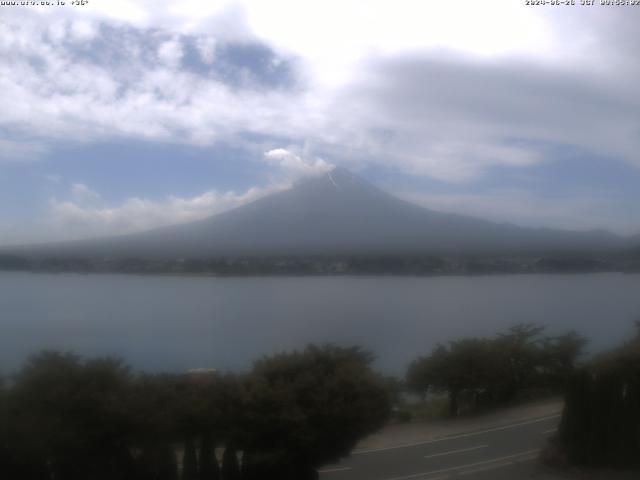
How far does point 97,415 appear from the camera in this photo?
697 centimetres

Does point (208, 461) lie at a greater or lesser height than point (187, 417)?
lesser

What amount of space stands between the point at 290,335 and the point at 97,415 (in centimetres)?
256

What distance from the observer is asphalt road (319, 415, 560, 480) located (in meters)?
7.82

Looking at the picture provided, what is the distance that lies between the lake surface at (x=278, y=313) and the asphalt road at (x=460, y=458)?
1.13m

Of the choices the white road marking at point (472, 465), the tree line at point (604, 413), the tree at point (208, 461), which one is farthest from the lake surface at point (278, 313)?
the white road marking at point (472, 465)

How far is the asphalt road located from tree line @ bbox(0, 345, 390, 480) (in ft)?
0.91

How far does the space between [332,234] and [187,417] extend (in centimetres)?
336

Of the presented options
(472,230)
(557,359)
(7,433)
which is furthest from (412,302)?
(7,433)

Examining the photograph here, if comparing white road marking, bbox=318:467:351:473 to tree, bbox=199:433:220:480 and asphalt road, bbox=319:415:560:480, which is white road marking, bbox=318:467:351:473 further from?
tree, bbox=199:433:220:480

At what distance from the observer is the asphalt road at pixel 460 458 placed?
7.82 metres

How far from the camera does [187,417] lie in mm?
7379

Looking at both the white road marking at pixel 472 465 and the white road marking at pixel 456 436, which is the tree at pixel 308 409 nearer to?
the white road marking at pixel 456 436

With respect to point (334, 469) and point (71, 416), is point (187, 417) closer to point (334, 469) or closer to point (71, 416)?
point (71, 416)

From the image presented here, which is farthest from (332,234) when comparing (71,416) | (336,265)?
(71,416)
